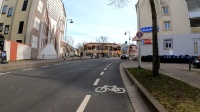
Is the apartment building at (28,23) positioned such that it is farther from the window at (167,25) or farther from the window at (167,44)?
the window at (167,25)

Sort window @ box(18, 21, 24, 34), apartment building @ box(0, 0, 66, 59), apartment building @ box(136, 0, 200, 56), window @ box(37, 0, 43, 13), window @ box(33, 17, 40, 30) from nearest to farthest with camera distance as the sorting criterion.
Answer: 1. apartment building @ box(136, 0, 200, 56)
2. apartment building @ box(0, 0, 66, 59)
3. window @ box(18, 21, 24, 34)
4. window @ box(33, 17, 40, 30)
5. window @ box(37, 0, 43, 13)

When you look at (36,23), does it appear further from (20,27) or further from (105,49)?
(105,49)

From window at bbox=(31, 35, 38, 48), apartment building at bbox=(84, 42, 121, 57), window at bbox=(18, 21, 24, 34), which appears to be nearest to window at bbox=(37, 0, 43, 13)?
window at bbox=(18, 21, 24, 34)

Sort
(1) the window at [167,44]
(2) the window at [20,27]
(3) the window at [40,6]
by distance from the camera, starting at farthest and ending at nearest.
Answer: (3) the window at [40,6]
(2) the window at [20,27]
(1) the window at [167,44]

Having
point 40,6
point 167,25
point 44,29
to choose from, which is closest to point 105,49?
point 44,29

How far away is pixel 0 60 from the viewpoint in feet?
71.6

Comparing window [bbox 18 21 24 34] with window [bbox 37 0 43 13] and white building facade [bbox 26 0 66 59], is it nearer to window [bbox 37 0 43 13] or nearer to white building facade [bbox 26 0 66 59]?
white building facade [bbox 26 0 66 59]

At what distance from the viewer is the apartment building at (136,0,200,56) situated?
3319cm

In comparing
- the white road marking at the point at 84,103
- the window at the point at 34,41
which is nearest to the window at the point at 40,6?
the window at the point at 34,41

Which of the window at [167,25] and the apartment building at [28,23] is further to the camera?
the apartment building at [28,23]

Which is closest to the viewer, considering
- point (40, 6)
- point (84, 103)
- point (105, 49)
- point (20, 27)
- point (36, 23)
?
point (84, 103)

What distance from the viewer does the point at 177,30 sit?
3441 cm

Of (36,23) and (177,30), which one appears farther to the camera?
(36,23)

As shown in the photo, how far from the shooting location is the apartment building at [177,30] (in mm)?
33188
